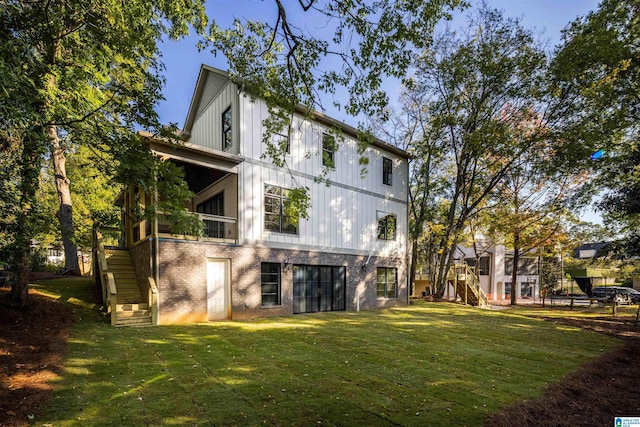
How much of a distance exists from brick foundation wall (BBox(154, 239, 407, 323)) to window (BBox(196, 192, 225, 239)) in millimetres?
1256

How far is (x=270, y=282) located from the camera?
12.6 metres

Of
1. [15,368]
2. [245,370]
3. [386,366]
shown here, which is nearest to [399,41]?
[386,366]

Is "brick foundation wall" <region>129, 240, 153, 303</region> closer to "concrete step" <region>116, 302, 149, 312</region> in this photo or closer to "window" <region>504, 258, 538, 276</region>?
"concrete step" <region>116, 302, 149, 312</region>

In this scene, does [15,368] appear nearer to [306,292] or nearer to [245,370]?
[245,370]

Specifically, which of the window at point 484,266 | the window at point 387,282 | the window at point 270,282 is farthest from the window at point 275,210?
the window at point 484,266

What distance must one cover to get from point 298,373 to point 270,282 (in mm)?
7012

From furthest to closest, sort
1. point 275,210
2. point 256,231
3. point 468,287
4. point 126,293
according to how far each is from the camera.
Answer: point 468,287 < point 275,210 < point 256,231 < point 126,293

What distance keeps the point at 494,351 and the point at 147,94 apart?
9.62m

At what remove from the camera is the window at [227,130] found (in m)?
12.7

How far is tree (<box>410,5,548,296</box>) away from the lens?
645 inches

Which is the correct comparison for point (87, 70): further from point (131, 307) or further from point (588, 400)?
point (588, 400)

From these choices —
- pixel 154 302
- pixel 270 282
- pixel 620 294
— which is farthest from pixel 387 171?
pixel 620 294

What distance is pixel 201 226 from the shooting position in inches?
239

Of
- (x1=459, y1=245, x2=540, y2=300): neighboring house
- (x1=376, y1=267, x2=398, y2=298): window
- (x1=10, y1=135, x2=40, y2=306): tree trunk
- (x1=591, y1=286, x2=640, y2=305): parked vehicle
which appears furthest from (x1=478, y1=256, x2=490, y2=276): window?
(x1=10, y1=135, x2=40, y2=306): tree trunk
